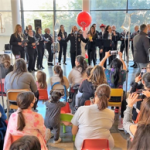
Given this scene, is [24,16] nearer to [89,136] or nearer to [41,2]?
[41,2]

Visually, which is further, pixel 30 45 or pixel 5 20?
pixel 5 20

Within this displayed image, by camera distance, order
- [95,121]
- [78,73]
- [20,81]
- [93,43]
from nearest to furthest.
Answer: [95,121], [20,81], [78,73], [93,43]

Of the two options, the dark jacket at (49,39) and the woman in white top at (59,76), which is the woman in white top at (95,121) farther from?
the dark jacket at (49,39)

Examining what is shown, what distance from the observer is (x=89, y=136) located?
6.73 ft

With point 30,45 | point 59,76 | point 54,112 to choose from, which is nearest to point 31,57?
point 30,45

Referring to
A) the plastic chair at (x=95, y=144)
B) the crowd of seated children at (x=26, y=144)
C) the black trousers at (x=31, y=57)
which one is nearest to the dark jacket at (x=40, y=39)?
the black trousers at (x=31, y=57)

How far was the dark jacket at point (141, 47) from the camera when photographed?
4629 millimetres

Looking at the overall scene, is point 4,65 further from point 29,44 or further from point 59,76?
point 29,44

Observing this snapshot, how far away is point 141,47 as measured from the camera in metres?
4.76

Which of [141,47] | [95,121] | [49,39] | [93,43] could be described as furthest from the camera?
[49,39]

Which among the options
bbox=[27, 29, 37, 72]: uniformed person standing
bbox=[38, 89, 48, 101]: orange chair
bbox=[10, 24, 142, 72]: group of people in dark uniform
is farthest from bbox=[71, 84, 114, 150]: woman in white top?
bbox=[27, 29, 37, 72]: uniformed person standing

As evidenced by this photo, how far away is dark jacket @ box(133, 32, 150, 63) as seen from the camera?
463 cm

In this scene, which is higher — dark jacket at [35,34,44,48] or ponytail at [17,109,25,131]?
dark jacket at [35,34,44,48]

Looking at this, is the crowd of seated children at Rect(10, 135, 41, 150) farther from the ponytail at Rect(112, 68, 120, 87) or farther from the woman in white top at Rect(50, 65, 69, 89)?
the woman in white top at Rect(50, 65, 69, 89)
